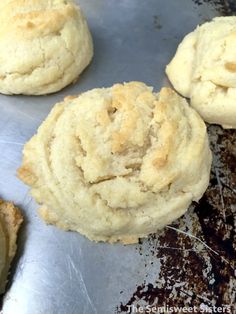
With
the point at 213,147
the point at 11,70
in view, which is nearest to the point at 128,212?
the point at 213,147

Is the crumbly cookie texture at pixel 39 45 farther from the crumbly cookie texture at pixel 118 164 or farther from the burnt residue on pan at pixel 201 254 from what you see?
the burnt residue on pan at pixel 201 254

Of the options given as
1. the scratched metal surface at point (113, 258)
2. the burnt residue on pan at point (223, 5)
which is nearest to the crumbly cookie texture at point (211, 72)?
the scratched metal surface at point (113, 258)

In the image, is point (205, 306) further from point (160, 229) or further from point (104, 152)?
point (104, 152)

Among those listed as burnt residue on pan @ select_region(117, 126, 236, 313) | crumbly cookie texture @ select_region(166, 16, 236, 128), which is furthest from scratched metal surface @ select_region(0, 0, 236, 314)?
crumbly cookie texture @ select_region(166, 16, 236, 128)

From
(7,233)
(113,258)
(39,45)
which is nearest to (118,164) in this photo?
(113,258)

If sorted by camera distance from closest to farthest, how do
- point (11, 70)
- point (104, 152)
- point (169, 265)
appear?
point (104, 152)
point (169, 265)
point (11, 70)

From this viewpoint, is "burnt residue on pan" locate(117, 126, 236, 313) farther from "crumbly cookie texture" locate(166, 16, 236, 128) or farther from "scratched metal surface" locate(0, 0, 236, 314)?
"crumbly cookie texture" locate(166, 16, 236, 128)

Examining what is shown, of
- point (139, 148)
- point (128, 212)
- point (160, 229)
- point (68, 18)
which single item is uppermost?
point (68, 18)

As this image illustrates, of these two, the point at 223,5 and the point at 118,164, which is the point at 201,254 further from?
the point at 223,5
